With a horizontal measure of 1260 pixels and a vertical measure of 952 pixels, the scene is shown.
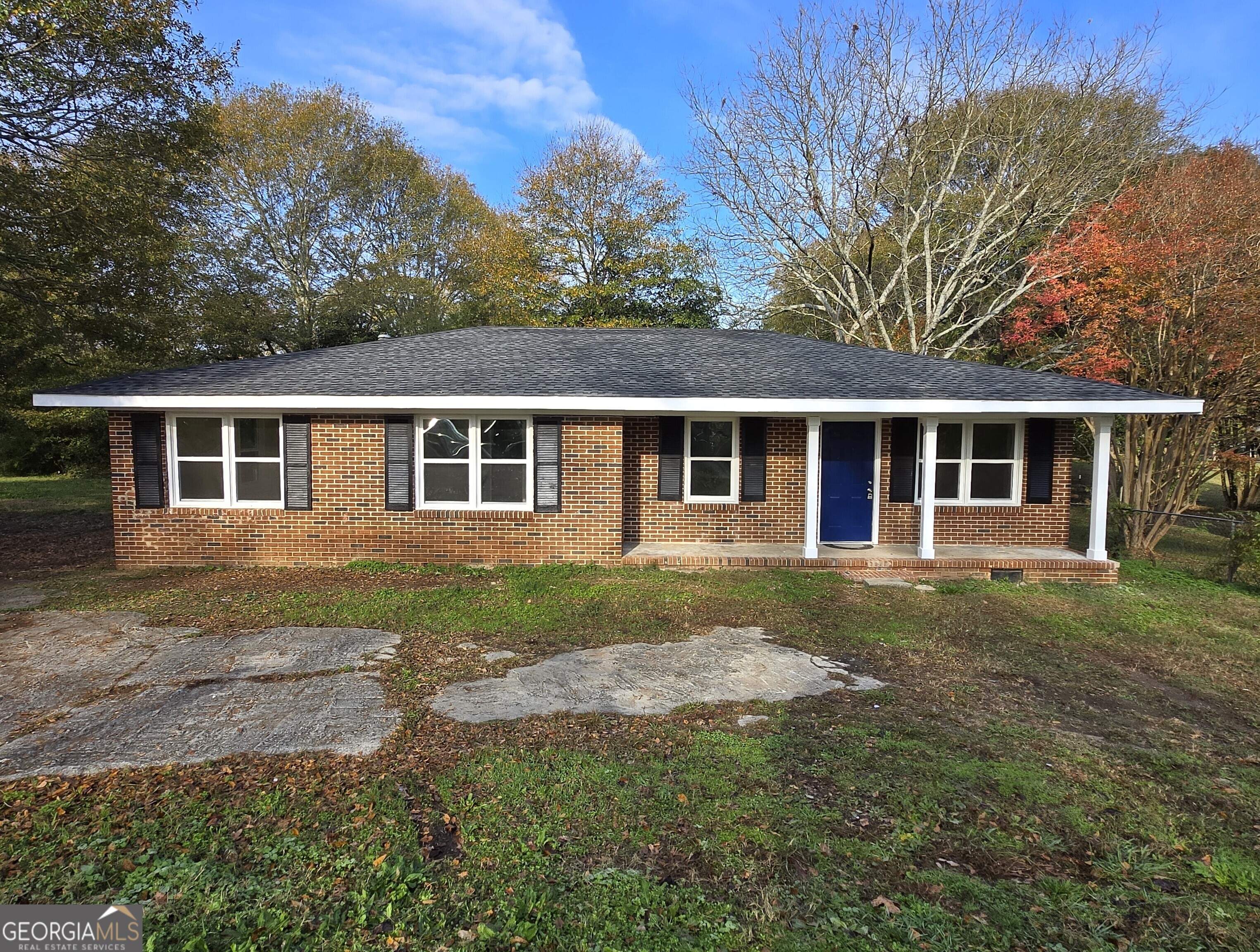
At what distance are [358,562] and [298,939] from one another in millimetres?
7428

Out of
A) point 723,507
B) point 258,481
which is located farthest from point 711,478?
point 258,481

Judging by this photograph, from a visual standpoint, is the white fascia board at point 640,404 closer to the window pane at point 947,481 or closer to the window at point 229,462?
the window at point 229,462

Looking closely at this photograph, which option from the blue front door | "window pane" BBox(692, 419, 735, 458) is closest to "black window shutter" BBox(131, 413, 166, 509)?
"window pane" BBox(692, 419, 735, 458)

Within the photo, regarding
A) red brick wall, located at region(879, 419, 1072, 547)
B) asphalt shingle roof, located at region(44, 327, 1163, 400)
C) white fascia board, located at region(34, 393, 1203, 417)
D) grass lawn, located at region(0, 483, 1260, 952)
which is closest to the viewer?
grass lawn, located at region(0, 483, 1260, 952)

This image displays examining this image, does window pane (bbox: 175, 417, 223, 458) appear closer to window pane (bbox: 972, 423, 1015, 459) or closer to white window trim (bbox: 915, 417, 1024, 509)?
white window trim (bbox: 915, 417, 1024, 509)

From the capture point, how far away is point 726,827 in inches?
129

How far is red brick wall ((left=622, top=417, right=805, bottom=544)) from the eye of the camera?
10477 mm

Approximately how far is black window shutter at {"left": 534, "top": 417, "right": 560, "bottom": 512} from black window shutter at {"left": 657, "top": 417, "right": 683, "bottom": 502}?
72.1 inches

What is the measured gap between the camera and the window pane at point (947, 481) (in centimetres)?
1052

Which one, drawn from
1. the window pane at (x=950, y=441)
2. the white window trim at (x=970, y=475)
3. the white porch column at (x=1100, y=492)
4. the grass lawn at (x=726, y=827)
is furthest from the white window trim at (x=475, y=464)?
the white porch column at (x=1100, y=492)

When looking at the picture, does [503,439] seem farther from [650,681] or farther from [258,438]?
[650,681]

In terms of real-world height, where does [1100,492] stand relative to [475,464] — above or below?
below

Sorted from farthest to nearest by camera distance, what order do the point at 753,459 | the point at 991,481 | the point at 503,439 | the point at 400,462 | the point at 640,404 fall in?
the point at 991,481 < the point at 753,459 < the point at 503,439 < the point at 400,462 < the point at 640,404

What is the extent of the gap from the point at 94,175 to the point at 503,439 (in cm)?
820
